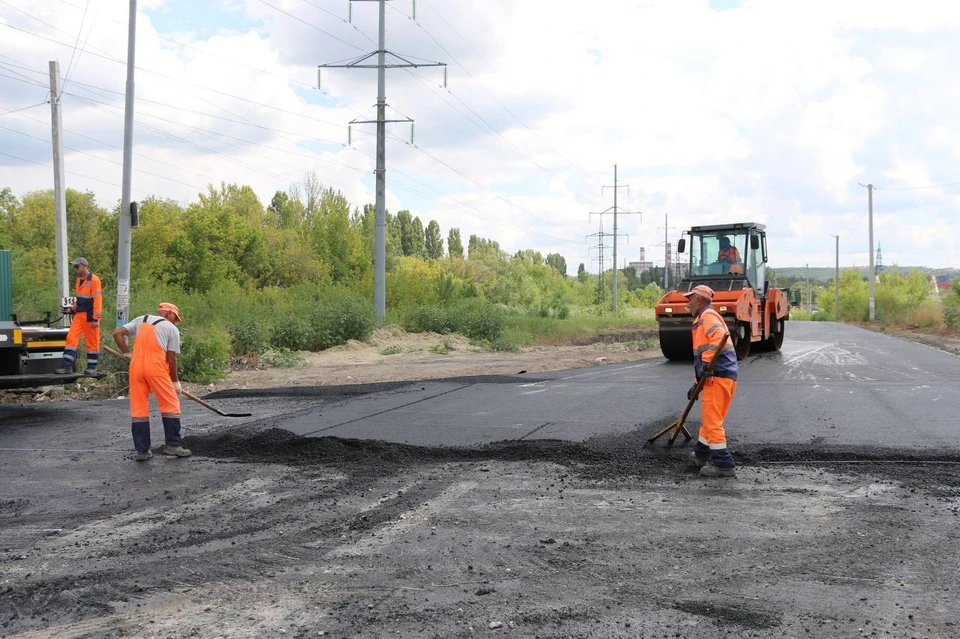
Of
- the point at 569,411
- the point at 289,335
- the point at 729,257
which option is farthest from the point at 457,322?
the point at 569,411

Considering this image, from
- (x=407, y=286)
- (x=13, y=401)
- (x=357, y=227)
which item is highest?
(x=357, y=227)

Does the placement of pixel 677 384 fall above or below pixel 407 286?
below

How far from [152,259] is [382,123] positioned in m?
16.5

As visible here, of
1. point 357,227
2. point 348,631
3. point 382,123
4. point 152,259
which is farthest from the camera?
point 357,227

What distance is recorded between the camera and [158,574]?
4906mm

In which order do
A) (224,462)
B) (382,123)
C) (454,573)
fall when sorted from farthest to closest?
(382,123) < (224,462) < (454,573)

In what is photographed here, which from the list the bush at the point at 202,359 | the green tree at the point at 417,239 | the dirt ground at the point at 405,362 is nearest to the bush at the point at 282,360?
the dirt ground at the point at 405,362

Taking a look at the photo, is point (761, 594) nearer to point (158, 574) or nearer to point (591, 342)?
point (158, 574)

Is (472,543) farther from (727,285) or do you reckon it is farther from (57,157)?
(57,157)

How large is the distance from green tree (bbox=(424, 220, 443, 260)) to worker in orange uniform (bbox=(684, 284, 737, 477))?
85520 mm

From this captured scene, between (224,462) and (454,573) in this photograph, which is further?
(224,462)

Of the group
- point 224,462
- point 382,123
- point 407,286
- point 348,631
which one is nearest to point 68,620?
point 348,631

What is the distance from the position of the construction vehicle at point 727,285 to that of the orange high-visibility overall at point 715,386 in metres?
10.3

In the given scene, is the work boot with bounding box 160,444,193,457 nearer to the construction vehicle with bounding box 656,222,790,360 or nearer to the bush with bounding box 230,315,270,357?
the bush with bounding box 230,315,270,357
